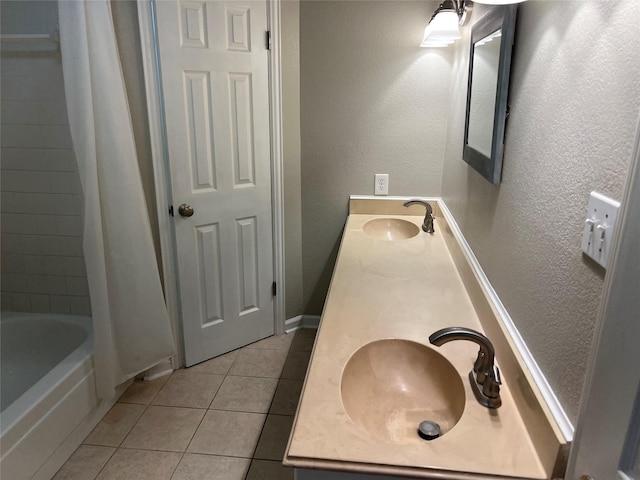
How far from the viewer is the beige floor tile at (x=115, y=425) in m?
2.06

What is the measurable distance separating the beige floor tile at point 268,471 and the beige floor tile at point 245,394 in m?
0.34

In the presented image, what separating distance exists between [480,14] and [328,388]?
1.48 metres

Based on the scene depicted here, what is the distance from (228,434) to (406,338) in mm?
1150

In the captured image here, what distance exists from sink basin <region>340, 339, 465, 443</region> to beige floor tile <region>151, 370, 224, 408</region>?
1.29 metres

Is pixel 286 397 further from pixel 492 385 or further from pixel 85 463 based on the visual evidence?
pixel 492 385

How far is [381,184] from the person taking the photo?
109 inches

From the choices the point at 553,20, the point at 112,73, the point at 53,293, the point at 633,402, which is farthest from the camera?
the point at 53,293

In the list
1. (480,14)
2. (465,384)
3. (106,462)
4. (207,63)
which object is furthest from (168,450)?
(480,14)

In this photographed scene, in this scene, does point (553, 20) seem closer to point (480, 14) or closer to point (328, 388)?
point (480, 14)

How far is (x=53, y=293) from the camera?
260 cm

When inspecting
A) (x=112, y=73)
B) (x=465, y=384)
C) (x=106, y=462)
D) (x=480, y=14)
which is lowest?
(x=106, y=462)

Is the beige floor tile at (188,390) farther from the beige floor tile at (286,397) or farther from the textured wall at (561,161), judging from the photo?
the textured wall at (561,161)

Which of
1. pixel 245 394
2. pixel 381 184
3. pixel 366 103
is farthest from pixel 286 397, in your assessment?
pixel 366 103

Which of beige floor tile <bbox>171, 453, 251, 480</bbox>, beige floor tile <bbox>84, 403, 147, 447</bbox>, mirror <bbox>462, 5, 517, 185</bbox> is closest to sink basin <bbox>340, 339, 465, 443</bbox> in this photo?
mirror <bbox>462, 5, 517, 185</bbox>
